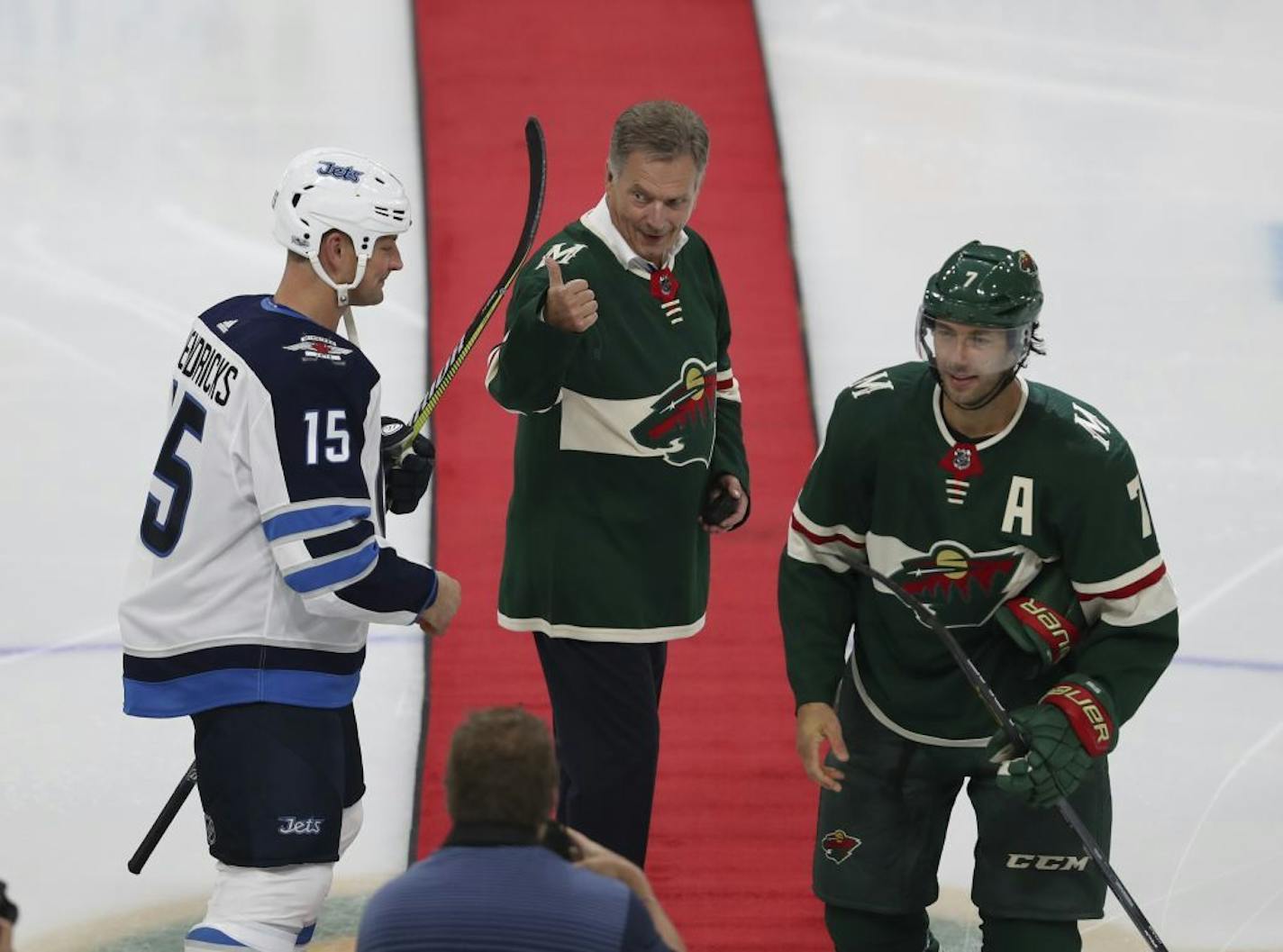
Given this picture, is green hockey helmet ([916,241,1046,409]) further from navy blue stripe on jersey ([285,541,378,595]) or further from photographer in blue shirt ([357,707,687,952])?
photographer in blue shirt ([357,707,687,952])

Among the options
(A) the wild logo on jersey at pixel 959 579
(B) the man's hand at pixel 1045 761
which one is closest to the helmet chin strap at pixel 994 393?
(A) the wild logo on jersey at pixel 959 579

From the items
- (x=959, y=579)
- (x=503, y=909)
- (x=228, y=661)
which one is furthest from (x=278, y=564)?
(x=959, y=579)

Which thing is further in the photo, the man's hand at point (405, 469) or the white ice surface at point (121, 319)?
the white ice surface at point (121, 319)

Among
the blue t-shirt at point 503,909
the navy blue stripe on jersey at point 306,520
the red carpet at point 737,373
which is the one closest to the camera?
the blue t-shirt at point 503,909

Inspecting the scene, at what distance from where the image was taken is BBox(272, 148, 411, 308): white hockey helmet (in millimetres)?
3033

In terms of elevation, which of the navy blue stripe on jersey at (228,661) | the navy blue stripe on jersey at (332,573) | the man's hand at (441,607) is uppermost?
the navy blue stripe on jersey at (332,573)

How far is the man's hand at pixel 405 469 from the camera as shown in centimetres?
335

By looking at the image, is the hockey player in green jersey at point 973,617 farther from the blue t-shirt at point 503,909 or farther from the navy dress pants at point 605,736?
the blue t-shirt at point 503,909

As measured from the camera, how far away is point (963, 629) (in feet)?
10.2

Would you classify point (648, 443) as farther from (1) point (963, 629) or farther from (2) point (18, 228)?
(2) point (18, 228)

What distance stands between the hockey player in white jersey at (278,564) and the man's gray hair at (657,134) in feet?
1.53

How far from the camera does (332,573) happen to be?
292 cm

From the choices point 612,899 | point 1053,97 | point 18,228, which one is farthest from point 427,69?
point 612,899

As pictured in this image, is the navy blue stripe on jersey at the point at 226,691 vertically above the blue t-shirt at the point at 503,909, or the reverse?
the navy blue stripe on jersey at the point at 226,691
